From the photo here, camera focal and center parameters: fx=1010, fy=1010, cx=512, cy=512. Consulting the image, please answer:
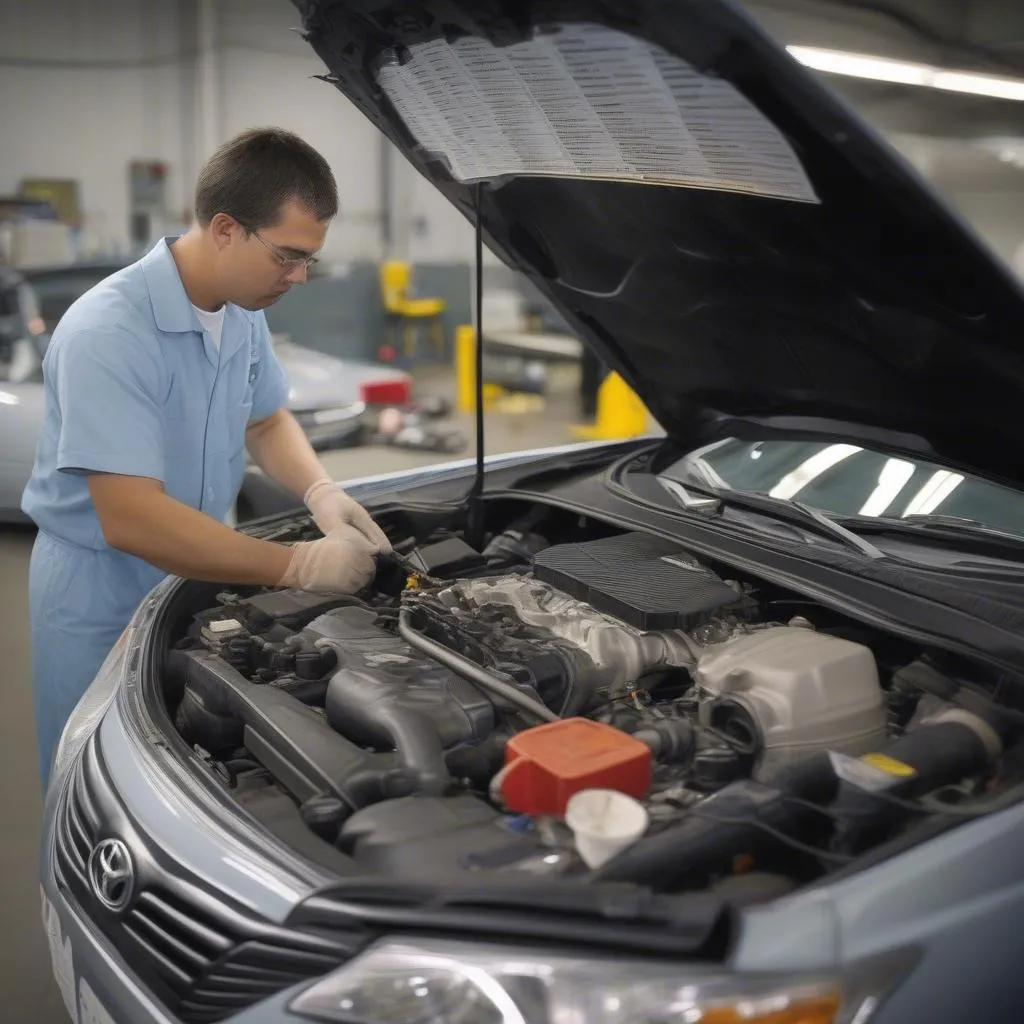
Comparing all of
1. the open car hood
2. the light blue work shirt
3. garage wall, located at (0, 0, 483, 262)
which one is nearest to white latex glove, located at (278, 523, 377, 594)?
the light blue work shirt

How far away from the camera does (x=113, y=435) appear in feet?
5.85

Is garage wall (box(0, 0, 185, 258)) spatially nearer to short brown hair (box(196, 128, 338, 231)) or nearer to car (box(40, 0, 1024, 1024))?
short brown hair (box(196, 128, 338, 231))

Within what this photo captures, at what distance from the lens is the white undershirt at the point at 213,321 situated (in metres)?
2.01

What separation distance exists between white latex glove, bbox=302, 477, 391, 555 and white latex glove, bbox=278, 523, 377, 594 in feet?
0.21

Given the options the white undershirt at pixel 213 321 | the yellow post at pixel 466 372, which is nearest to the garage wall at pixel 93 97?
the yellow post at pixel 466 372

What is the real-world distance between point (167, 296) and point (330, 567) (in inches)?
24.0

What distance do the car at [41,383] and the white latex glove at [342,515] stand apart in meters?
1.61

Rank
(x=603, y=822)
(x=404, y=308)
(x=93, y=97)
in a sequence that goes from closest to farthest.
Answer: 1. (x=603, y=822)
2. (x=404, y=308)
3. (x=93, y=97)

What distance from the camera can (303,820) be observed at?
1.28m

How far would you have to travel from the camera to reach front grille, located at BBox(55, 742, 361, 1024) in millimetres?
1057

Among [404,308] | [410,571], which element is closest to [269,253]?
[410,571]

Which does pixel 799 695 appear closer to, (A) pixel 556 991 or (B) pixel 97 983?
(A) pixel 556 991

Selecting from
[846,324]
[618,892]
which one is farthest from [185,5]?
[618,892]

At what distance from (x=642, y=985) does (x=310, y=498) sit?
1.48m
